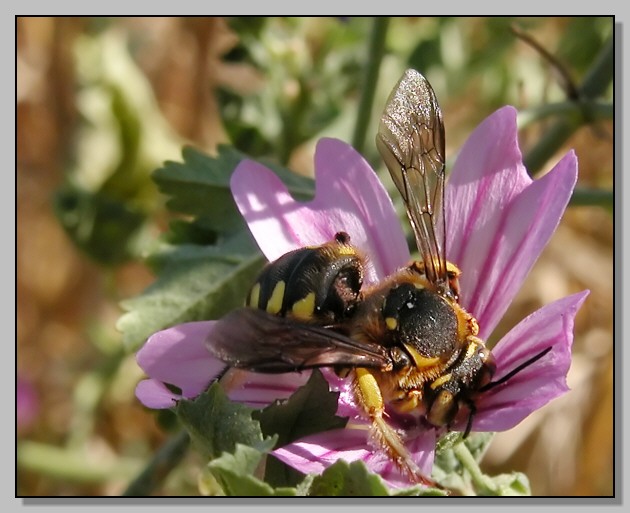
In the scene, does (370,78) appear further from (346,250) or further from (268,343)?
(268,343)

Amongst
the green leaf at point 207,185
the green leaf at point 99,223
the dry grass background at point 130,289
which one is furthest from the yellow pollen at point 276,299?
the dry grass background at point 130,289

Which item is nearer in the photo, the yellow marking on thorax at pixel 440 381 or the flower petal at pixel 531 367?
the flower petal at pixel 531 367

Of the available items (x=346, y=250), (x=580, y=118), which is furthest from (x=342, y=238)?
(x=580, y=118)

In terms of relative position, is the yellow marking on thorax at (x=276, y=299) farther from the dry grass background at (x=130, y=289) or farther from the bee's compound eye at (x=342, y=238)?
the dry grass background at (x=130, y=289)

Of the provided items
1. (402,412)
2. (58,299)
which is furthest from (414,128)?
(58,299)

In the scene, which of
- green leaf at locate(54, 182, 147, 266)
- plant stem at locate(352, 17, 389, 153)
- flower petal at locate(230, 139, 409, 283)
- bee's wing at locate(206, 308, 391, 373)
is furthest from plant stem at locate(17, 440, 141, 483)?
bee's wing at locate(206, 308, 391, 373)

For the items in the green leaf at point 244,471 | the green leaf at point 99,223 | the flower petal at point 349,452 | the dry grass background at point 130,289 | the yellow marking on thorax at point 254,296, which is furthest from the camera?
the dry grass background at point 130,289
